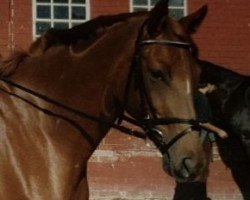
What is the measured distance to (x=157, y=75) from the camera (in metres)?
3.74

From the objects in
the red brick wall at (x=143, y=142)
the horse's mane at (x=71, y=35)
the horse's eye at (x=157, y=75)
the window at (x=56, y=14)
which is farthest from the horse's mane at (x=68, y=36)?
the window at (x=56, y=14)

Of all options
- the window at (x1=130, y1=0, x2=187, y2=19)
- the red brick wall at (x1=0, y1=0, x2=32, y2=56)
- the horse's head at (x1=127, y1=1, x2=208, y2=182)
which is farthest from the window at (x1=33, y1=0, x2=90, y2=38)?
the horse's head at (x1=127, y1=1, x2=208, y2=182)

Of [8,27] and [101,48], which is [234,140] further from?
[101,48]

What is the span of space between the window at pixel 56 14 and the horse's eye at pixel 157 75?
6.35 meters

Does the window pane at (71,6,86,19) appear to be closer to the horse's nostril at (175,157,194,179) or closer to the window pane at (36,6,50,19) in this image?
the window pane at (36,6,50,19)

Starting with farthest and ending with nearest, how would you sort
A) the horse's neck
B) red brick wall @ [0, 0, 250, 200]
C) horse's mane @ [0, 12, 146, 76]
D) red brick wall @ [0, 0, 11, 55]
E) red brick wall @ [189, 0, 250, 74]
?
red brick wall @ [189, 0, 250, 74] → red brick wall @ [0, 0, 250, 200] → red brick wall @ [0, 0, 11, 55] → horse's mane @ [0, 12, 146, 76] → the horse's neck

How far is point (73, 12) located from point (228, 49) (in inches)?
99.1

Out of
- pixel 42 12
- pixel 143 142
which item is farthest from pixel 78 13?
pixel 143 142

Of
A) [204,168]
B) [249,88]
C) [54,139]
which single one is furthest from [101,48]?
[249,88]

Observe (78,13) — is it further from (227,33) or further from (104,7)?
(227,33)

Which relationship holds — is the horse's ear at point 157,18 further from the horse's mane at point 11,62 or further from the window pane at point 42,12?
the window pane at point 42,12

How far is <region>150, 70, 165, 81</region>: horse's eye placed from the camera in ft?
12.2

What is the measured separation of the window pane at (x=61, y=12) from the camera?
10000mm

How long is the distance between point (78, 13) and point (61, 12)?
0.85ft
